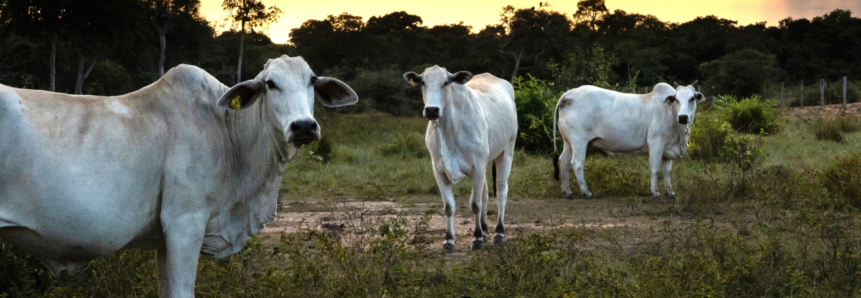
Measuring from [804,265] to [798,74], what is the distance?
3592 centimetres

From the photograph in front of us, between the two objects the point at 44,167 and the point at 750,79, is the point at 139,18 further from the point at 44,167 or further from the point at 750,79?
the point at 750,79

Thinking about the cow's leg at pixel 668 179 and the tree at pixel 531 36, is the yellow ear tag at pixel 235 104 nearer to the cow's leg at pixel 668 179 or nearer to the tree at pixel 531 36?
the cow's leg at pixel 668 179

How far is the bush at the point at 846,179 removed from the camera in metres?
8.55

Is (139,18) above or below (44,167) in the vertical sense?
above

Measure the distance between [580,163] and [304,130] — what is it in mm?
7414

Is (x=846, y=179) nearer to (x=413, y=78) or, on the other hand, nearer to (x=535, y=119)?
(x=413, y=78)

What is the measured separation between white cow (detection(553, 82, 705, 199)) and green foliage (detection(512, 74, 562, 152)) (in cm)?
316

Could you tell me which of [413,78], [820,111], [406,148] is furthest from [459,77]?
[820,111]

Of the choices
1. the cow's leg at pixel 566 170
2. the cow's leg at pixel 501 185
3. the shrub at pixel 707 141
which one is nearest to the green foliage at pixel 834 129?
the shrub at pixel 707 141

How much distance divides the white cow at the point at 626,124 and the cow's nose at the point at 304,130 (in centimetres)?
710

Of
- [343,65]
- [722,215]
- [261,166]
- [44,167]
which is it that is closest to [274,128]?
[261,166]

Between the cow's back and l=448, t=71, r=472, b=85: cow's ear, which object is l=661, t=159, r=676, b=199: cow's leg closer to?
the cow's back

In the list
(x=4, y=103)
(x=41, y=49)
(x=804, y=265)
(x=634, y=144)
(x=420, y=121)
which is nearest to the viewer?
(x=4, y=103)

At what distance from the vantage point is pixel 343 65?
3934 cm
